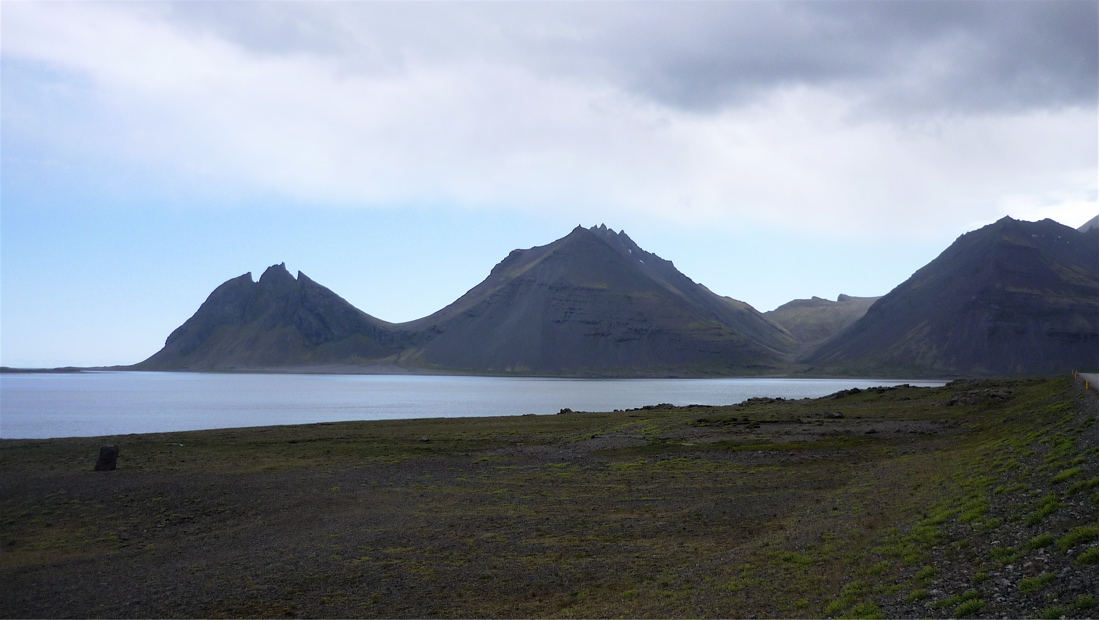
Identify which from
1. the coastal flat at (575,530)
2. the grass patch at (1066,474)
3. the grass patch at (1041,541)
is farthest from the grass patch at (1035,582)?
the grass patch at (1066,474)

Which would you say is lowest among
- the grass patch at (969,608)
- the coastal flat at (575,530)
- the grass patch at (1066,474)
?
the coastal flat at (575,530)

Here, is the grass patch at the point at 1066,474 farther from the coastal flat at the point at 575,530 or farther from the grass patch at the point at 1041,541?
the grass patch at the point at 1041,541

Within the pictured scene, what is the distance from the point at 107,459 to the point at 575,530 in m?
30.1

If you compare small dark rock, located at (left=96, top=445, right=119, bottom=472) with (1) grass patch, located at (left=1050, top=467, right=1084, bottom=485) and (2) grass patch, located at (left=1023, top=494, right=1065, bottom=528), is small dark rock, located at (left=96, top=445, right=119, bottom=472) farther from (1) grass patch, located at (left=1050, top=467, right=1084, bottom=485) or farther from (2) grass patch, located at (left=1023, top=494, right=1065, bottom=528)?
(1) grass patch, located at (left=1050, top=467, right=1084, bottom=485)

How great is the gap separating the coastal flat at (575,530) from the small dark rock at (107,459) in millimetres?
776

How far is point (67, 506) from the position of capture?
31.6 m

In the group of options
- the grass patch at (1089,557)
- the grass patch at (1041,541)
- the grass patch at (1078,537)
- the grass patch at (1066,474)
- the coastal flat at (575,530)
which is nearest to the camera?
the grass patch at (1089,557)

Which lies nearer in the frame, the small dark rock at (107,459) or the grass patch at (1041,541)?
the grass patch at (1041,541)

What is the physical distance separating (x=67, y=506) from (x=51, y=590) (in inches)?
497

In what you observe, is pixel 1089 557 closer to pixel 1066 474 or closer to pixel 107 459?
pixel 1066 474

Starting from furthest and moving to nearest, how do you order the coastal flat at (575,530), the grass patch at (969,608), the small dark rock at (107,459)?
the small dark rock at (107,459)
the coastal flat at (575,530)
the grass patch at (969,608)

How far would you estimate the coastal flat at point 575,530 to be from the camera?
51.2ft

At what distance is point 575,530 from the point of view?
84.4ft

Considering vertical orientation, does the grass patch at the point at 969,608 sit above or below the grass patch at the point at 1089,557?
below
